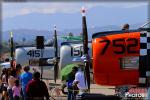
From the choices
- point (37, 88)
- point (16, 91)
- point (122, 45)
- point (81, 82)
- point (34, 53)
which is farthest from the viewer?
point (34, 53)

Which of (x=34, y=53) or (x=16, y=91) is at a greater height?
(x=34, y=53)

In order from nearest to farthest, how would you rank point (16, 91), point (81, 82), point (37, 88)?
1. point (37, 88)
2. point (16, 91)
3. point (81, 82)

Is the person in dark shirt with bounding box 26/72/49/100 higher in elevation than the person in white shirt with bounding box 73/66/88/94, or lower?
higher

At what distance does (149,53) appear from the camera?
1062cm

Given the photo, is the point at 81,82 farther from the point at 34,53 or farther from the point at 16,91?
the point at 34,53

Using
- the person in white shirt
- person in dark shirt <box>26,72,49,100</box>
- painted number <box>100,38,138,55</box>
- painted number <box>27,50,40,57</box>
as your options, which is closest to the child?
the person in white shirt

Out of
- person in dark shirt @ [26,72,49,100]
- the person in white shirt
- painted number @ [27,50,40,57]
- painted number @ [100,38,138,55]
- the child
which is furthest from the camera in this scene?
painted number @ [27,50,40,57]

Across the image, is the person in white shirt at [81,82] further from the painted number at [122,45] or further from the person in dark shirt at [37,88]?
the person in dark shirt at [37,88]

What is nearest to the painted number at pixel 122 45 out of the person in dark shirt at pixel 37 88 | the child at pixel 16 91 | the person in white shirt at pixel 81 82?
the person in dark shirt at pixel 37 88

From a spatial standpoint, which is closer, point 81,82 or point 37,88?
point 37,88

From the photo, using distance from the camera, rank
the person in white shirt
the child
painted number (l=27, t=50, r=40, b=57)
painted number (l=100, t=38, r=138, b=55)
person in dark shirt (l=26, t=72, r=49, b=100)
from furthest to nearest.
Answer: painted number (l=27, t=50, r=40, b=57) → the person in white shirt → the child → painted number (l=100, t=38, r=138, b=55) → person in dark shirt (l=26, t=72, r=49, b=100)

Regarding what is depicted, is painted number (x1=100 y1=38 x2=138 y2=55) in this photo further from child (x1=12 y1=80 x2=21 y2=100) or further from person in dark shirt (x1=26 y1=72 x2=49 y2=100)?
child (x1=12 y1=80 x2=21 y2=100)

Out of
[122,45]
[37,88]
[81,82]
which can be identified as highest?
[122,45]

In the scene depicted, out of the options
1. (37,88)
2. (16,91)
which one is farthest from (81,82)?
(37,88)
